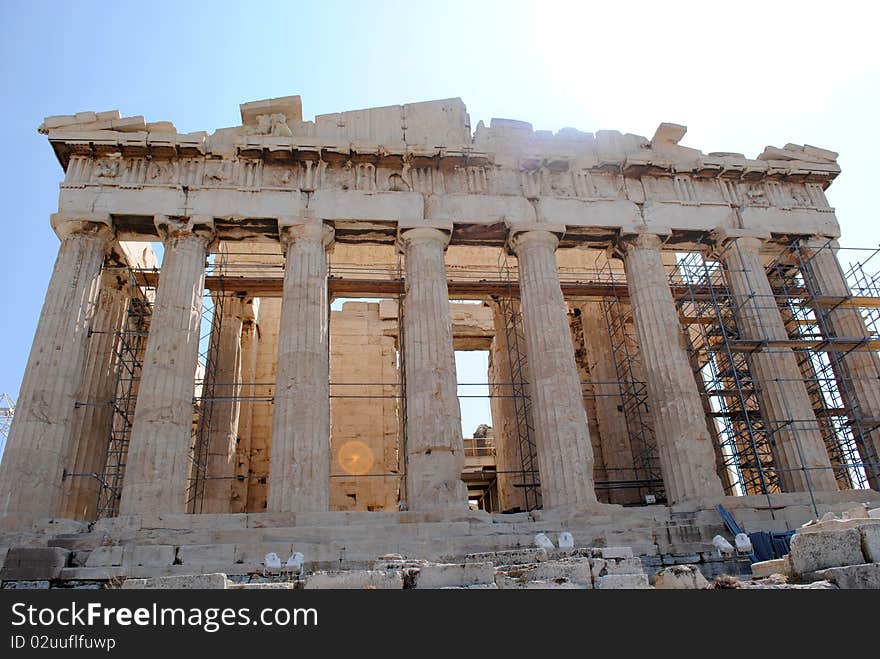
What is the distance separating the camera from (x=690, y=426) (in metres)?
14.9

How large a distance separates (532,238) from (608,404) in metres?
5.62

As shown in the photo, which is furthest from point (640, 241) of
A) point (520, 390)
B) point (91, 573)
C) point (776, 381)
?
point (91, 573)

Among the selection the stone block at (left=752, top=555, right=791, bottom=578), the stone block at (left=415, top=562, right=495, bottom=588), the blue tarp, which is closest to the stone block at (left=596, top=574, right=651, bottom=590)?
the stone block at (left=415, top=562, right=495, bottom=588)

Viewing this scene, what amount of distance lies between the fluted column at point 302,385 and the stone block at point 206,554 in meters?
1.73

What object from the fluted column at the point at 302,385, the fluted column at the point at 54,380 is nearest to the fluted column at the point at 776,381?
the fluted column at the point at 302,385

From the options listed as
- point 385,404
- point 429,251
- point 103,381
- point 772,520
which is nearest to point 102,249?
point 103,381

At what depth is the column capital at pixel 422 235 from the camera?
16.3 metres

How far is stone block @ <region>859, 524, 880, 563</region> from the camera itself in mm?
6777

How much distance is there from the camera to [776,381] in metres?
15.5

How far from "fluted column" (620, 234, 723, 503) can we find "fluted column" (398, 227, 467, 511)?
14.2 feet

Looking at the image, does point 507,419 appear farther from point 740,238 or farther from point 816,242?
point 816,242

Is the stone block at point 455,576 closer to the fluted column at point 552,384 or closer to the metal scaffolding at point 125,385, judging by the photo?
the fluted column at point 552,384

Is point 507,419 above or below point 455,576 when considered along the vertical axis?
above

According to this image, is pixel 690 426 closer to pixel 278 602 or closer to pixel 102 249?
pixel 278 602
